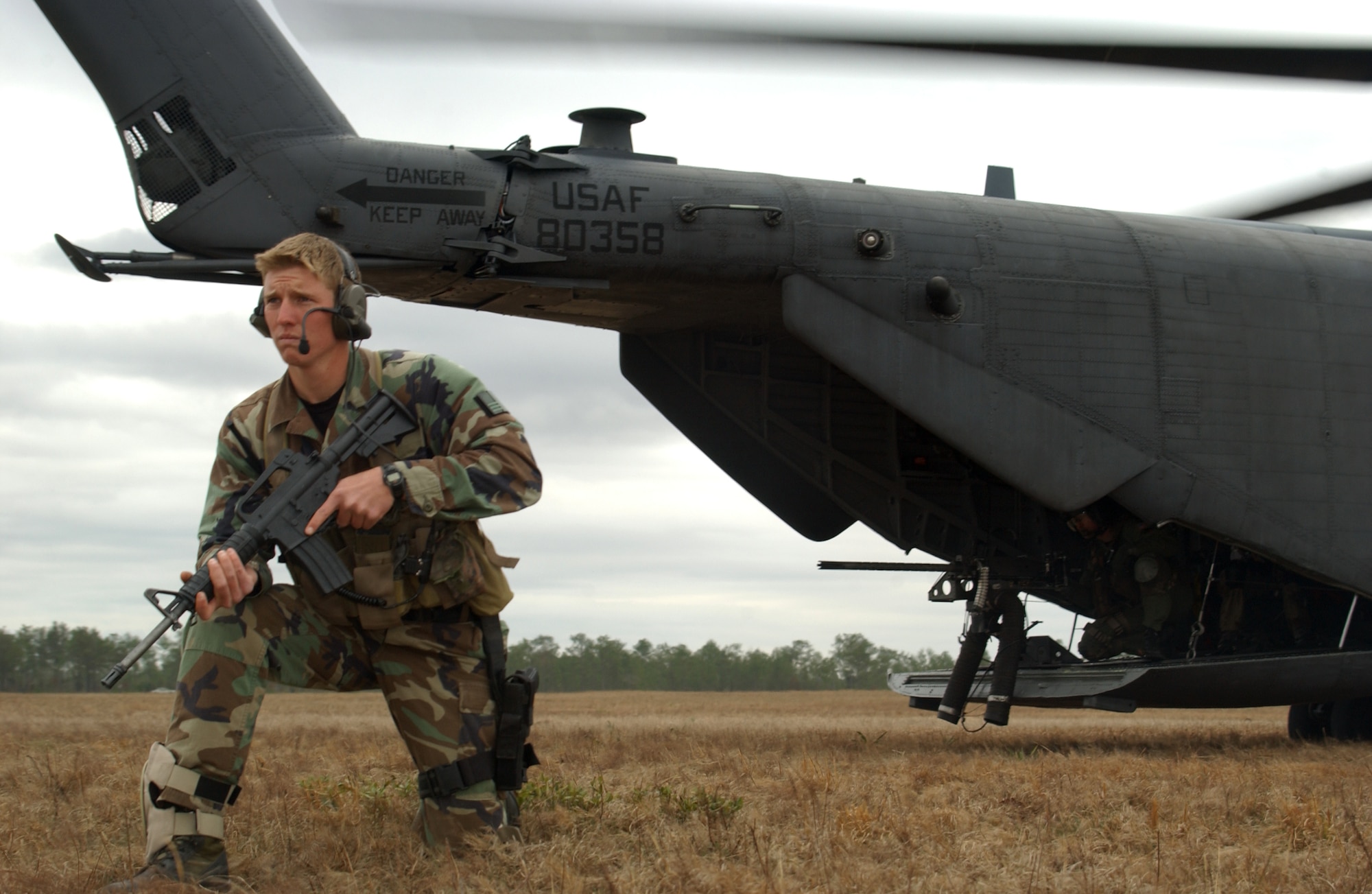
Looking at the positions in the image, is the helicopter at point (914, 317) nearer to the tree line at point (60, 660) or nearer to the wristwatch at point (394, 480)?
the wristwatch at point (394, 480)

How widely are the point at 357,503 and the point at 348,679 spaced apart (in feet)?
2.48

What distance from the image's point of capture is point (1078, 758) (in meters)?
6.98

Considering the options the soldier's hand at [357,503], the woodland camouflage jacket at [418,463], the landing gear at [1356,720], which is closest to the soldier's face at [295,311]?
the woodland camouflage jacket at [418,463]

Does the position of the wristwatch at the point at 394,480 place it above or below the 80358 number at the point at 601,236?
Answer: below

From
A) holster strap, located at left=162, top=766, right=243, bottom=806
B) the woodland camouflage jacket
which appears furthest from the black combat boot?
the woodland camouflage jacket

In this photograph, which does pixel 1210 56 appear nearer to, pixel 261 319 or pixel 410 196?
pixel 261 319

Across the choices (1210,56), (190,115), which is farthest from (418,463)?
(190,115)

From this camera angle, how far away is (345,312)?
4133 mm

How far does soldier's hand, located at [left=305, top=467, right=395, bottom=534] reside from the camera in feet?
12.5

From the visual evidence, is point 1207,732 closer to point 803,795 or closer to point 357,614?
point 803,795

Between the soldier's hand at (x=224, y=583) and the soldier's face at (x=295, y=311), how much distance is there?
72cm

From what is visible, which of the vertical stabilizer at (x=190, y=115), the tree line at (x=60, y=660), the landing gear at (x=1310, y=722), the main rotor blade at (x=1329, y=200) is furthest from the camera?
the tree line at (x=60, y=660)

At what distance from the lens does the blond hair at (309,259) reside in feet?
13.4

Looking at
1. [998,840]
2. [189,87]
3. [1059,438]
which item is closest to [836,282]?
[1059,438]
